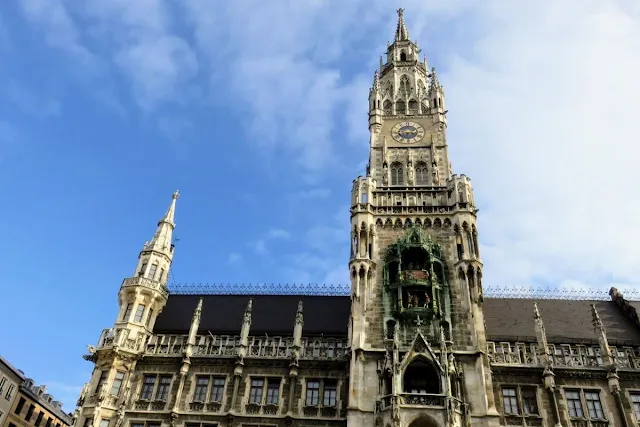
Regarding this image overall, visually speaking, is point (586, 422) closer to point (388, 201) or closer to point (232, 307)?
point (388, 201)

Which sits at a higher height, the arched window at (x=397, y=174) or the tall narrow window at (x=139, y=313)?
the arched window at (x=397, y=174)

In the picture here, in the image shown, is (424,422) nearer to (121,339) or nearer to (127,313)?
(121,339)

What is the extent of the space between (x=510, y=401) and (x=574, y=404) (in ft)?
13.6

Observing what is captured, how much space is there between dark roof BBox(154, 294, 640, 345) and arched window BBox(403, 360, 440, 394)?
6689mm

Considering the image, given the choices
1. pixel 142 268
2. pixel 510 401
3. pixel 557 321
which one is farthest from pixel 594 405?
pixel 142 268

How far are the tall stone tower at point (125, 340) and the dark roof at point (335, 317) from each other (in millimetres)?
1807

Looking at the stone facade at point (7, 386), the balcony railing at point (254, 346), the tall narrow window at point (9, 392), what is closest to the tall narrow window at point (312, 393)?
the balcony railing at point (254, 346)

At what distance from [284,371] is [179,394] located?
24.4 ft

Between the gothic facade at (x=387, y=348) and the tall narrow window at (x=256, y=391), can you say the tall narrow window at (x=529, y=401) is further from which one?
the tall narrow window at (x=256, y=391)

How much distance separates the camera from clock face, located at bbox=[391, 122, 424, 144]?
47.7 meters

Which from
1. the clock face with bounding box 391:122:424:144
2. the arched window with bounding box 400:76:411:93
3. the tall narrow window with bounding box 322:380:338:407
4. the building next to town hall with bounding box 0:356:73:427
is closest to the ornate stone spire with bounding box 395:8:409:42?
the arched window with bounding box 400:76:411:93

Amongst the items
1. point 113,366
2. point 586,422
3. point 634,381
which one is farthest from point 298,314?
point 634,381

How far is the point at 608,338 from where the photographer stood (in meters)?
38.1

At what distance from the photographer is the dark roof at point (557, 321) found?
38.4 m
